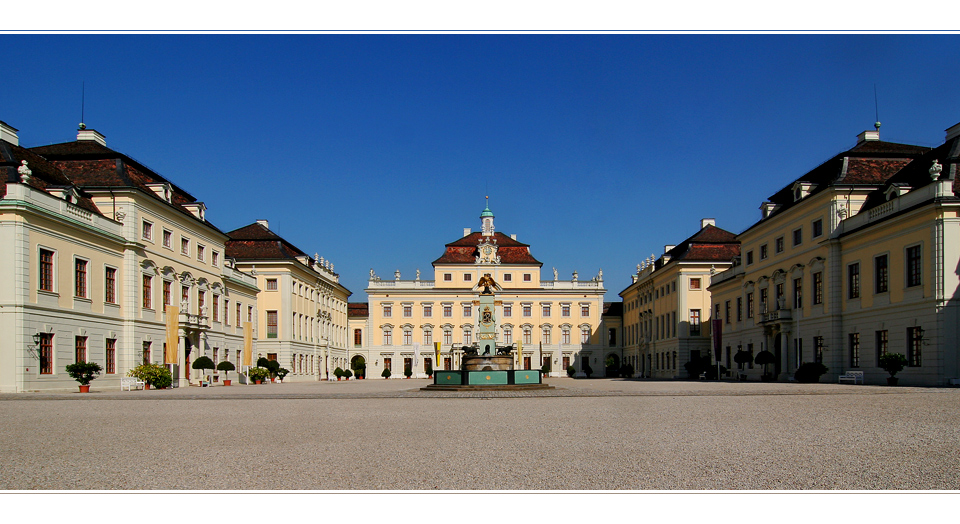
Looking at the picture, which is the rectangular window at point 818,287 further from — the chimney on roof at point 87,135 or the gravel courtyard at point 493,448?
the chimney on roof at point 87,135

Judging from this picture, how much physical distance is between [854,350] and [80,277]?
33784 mm

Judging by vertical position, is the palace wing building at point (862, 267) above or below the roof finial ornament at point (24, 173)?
below

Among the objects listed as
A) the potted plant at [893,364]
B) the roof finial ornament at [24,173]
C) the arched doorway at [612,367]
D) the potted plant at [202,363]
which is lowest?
the arched doorway at [612,367]

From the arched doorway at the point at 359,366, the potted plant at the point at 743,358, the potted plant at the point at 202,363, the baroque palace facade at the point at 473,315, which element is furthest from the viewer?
the baroque palace facade at the point at 473,315

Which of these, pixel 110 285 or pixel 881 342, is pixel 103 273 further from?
pixel 881 342

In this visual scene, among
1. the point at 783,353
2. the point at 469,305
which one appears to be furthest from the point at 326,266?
the point at 783,353

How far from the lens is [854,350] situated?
122 feet

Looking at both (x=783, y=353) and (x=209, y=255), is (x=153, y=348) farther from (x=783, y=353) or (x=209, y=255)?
(x=783, y=353)

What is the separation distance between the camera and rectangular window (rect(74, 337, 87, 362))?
105 ft

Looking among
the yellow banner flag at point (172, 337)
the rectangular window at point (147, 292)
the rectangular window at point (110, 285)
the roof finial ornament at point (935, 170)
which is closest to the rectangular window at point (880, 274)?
the roof finial ornament at point (935, 170)

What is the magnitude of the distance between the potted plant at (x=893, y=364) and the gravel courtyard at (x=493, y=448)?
13.6 m

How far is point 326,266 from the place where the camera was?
8056cm

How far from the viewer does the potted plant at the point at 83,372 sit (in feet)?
97.2

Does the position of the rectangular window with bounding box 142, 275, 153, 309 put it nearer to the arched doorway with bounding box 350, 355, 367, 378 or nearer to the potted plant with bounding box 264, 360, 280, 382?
the potted plant with bounding box 264, 360, 280, 382
